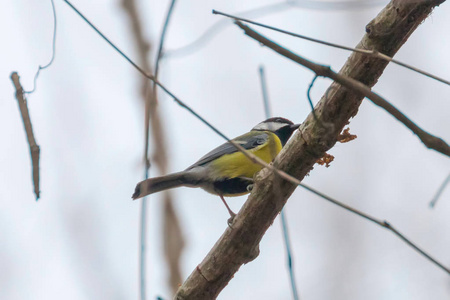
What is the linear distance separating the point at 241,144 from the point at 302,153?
1923 mm

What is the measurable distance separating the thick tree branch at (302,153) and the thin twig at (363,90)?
57 centimetres

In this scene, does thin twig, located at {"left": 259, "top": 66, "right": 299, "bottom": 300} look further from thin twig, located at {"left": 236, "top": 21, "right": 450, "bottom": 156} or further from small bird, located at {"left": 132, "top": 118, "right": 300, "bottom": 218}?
small bird, located at {"left": 132, "top": 118, "right": 300, "bottom": 218}

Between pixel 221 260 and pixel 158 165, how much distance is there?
0.98 metres

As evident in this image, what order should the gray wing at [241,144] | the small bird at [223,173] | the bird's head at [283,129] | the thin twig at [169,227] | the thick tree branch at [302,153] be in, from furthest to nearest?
the bird's head at [283,129] → the gray wing at [241,144] → the small bird at [223,173] → the thin twig at [169,227] → the thick tree branch at [302,153]

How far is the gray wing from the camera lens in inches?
180

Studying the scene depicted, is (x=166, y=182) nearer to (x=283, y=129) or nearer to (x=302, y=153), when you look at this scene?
(x=283, y=129)

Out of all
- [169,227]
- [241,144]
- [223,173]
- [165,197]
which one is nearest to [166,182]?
[223,173]

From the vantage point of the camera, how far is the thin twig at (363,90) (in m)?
1.48

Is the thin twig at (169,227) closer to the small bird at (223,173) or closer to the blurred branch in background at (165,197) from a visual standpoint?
the blurred branch in background at (165,197)

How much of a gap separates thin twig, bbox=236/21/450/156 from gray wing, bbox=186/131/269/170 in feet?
9.58

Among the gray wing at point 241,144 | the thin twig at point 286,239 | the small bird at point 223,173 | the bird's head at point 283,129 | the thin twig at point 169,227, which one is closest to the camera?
the thin twig at point 286,239

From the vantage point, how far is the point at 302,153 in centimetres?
281

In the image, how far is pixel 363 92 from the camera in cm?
152

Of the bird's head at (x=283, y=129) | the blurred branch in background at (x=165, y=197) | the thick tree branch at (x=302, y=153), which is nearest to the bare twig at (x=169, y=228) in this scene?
the blurred branch in background at (x=165, y=197)
